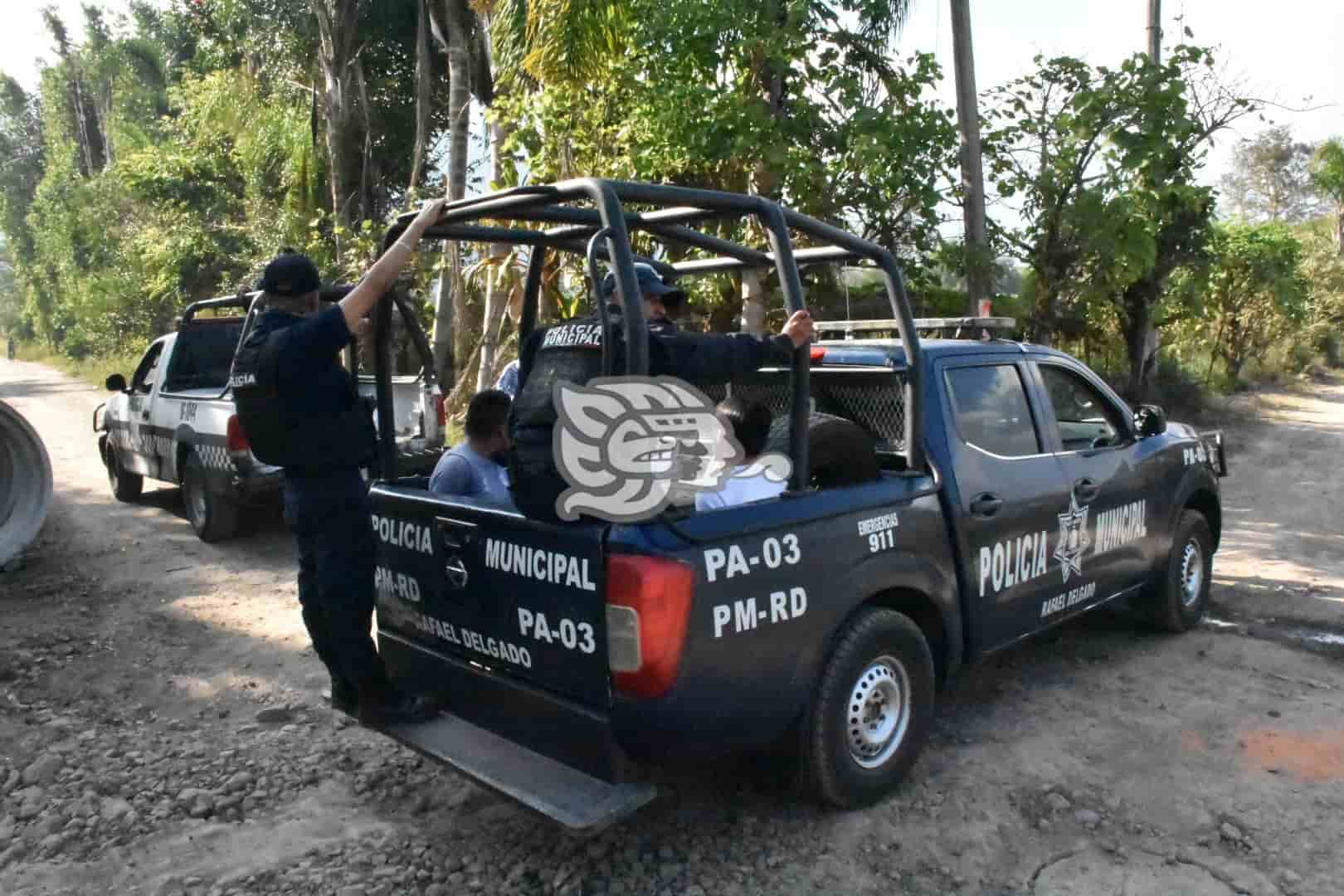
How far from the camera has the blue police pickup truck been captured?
2967 millimetres

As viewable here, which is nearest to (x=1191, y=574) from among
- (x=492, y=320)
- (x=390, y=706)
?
(x=390, y=706)

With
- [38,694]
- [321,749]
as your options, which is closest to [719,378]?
[321,749]

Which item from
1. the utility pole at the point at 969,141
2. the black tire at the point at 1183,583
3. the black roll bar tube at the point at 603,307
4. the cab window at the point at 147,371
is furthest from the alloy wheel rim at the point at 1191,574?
the cab window at the point at 147,371

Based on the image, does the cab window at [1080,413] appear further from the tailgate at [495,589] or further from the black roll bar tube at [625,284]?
the tailgate at [495,589]

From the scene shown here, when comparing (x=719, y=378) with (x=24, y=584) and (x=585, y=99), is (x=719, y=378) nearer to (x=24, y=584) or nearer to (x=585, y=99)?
(x=24, y=584)

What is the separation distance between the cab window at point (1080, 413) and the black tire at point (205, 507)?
19.1ft

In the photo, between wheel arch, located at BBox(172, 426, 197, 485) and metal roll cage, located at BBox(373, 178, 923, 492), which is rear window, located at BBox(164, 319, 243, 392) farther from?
metal roll cage, located at BBox(373, 178, 923, 492)

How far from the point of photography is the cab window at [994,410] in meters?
4.16

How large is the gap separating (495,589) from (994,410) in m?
2.25

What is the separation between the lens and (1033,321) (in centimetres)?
1224

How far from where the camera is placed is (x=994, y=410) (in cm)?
434

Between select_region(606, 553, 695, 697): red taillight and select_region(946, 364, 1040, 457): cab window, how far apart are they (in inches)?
65.1

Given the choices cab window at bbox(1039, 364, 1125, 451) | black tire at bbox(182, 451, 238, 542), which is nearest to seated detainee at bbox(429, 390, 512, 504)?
cab window at bbox(1039, 364, 1125, 451)

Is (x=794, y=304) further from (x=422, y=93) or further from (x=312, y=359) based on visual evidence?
(x=422, y=93)
